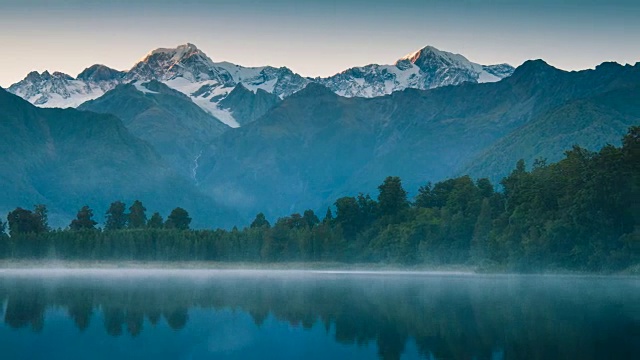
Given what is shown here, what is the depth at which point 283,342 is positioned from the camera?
208ft

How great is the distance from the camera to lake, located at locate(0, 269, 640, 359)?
5762 centimetres

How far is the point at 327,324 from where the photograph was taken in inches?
2886

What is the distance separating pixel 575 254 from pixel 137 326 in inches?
3588

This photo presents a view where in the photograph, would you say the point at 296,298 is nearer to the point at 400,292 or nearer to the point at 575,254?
the point at 400,292

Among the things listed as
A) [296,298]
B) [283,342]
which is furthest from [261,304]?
[283,342]

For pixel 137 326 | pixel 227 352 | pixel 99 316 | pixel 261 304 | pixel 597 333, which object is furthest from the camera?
pixel 261 304

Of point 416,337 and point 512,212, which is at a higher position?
point 512,212

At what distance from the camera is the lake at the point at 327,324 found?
189 ft

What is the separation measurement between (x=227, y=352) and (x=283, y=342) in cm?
555

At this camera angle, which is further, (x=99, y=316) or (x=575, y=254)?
(x=575, y=254)

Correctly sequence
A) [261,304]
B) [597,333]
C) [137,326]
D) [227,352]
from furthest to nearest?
[261,304] → [137,326] → [597,333] → [227,352]

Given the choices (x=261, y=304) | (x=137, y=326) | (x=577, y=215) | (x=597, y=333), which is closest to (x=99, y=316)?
(x=137, y=326)

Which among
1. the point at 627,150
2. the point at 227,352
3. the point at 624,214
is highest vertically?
the point at 627,150

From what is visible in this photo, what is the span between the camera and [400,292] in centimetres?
10944
